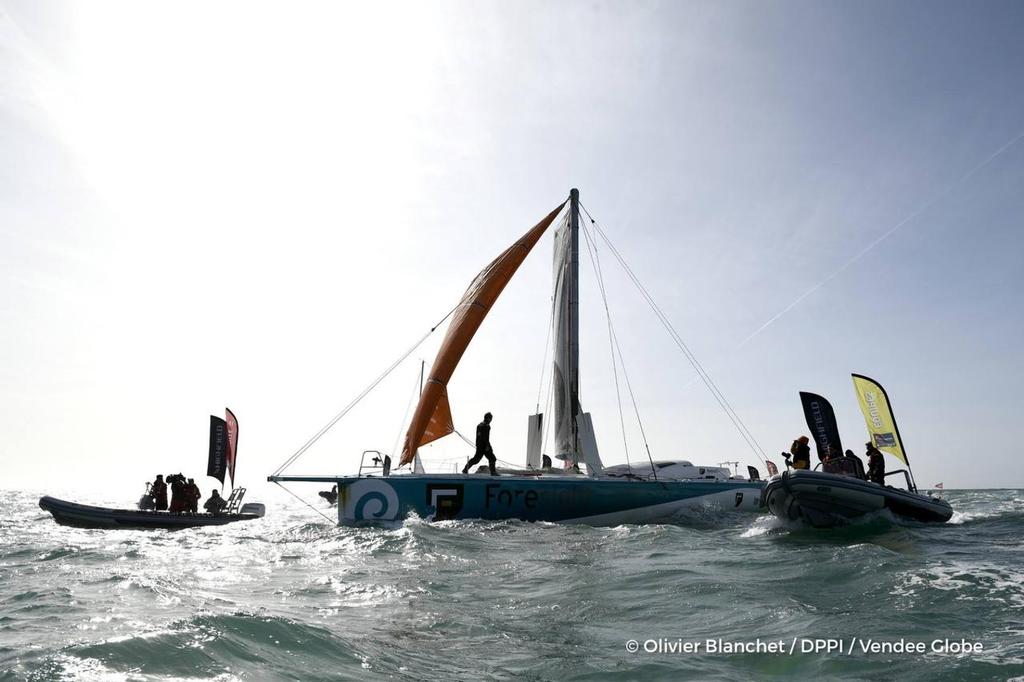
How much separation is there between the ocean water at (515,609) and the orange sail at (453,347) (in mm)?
4299

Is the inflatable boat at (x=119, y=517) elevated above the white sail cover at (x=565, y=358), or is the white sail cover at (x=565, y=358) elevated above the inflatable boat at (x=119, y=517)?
the white sail cover at (x=565, y=358)

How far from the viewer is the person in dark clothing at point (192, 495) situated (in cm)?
1973

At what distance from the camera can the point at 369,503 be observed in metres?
14.2

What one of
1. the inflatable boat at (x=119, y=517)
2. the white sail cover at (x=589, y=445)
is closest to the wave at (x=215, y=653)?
the white sail cover at (x=589, y=445)

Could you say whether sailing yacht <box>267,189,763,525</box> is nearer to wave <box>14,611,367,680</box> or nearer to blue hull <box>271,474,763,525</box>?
blue hull <box>271,474,763,525</box>

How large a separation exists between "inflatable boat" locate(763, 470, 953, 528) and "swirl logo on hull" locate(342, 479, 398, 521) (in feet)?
26.8

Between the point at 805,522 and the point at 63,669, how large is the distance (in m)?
12.7

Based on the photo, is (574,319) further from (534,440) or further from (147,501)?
(147,501)

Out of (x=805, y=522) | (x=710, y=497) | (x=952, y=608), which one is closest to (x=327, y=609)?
(x=952, y=608)

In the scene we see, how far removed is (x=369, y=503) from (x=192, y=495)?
898cm

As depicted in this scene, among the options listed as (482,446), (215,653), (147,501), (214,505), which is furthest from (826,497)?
(147,501)

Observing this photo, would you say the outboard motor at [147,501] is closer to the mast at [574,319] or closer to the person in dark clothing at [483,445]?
the person in dark clothing at [483,445]

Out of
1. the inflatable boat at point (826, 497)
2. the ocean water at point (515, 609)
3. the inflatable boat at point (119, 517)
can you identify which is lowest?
the ocean water at point (515, 609)

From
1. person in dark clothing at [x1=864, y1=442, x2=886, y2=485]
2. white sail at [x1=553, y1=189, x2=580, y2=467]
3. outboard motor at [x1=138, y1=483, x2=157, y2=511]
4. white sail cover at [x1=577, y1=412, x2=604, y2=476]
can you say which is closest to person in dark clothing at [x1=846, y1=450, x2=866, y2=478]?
person in dark clothing at [x1=864, y1=442, x2=886, y2=485]
